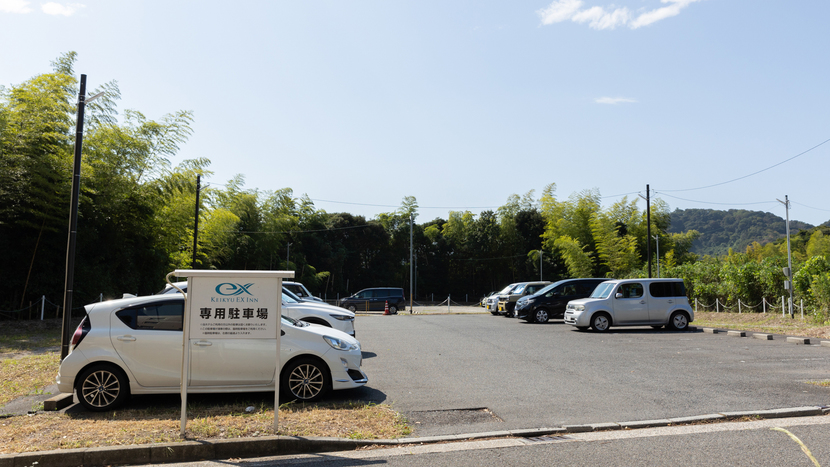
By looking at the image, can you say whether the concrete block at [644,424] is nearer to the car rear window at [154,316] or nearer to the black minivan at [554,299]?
the car rear window at [154,316]

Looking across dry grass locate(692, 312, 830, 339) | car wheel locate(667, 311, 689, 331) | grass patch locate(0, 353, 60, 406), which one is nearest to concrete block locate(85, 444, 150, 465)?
grass patch locate(0, 353, 60, 406)

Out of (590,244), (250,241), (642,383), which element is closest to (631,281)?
(642,383)

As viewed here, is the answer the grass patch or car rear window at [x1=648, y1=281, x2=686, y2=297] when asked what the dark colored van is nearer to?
car rear window at [x1=648, y1=281, x2=686, y2=297]

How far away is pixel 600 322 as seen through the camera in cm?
1620

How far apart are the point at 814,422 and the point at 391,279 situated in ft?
163

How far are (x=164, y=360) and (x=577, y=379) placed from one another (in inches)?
235

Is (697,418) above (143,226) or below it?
below

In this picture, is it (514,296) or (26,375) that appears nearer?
(26,375)

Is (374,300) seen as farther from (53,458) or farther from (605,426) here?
(53,458)

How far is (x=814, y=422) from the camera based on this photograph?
592cm

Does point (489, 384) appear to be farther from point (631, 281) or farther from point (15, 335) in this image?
point (15, 335)

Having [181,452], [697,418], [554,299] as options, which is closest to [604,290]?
[554,299]

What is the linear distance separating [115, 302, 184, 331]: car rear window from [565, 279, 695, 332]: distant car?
41.2ft

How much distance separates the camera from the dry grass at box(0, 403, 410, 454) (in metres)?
5.10
